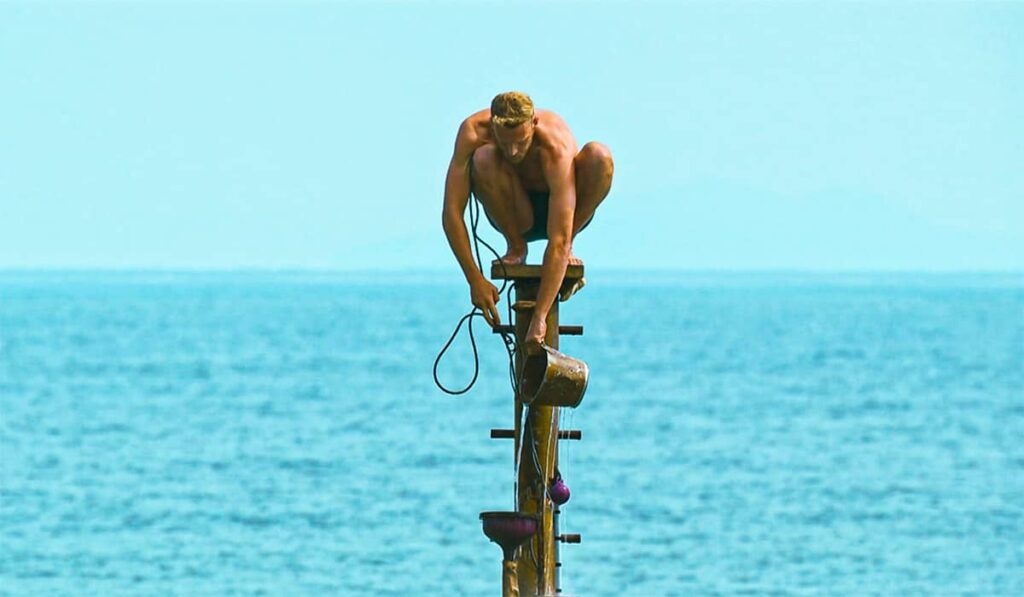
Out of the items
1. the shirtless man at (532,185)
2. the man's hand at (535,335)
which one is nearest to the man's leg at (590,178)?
the shirtless man at (532,185)

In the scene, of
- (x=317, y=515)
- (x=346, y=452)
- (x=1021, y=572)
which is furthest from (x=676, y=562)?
(x=346, y=452)

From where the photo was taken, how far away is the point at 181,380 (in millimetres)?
85500

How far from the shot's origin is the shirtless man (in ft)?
54.5

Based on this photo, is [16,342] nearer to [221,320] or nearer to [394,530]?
[221,320]

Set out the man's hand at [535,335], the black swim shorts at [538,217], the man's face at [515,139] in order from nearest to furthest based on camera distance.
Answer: the man's face at [515,139], the man's hand at [535,335], the black swim shorts at [538,217]

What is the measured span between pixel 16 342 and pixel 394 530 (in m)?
78.0

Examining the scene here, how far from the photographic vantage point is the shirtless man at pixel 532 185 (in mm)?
16609

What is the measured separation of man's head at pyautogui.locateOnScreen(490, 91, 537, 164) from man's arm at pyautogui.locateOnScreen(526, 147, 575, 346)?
0.33 meters

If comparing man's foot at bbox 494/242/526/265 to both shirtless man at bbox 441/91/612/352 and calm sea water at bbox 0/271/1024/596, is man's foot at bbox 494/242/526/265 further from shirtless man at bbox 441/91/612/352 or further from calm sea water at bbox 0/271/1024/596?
calm sea water at bbox 0/271/1024/596

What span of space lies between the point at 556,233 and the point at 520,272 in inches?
13.7

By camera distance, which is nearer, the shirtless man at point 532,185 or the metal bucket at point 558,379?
the metal bucket at point 558,379

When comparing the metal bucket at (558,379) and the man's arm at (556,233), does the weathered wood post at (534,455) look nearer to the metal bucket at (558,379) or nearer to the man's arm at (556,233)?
the man's arm at (556,233)

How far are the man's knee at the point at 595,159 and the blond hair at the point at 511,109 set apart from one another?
60cm

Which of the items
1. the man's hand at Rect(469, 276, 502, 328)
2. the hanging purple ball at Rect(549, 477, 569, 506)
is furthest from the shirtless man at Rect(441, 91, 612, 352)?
the hanging purple ball at Rect(549, 477, 569, 506)
